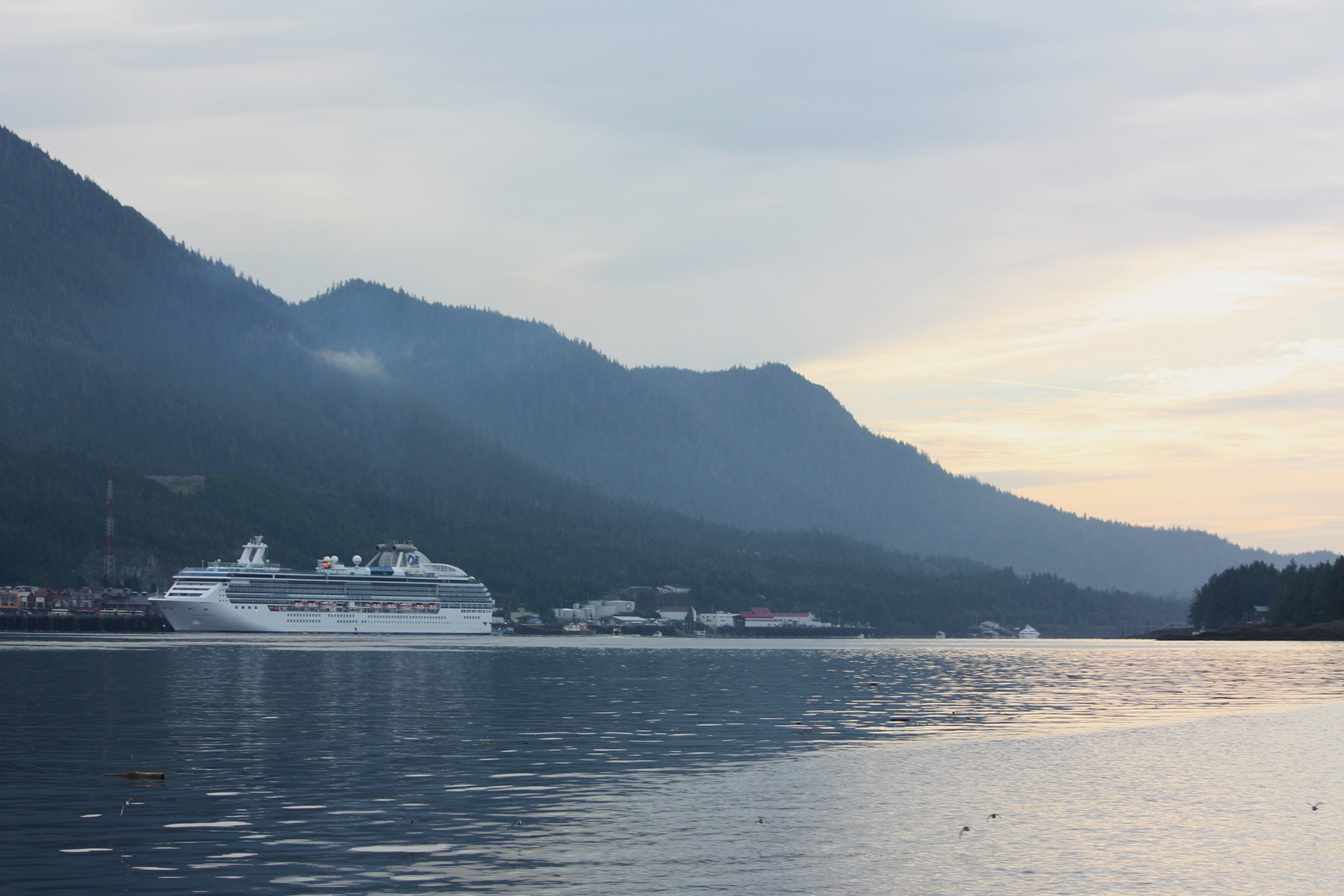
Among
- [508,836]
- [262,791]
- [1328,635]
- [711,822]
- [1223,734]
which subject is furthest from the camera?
[1328,635]

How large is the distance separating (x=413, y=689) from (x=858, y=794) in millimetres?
45119

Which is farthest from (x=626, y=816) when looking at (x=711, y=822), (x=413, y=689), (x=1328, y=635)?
(x=1328, y=635)

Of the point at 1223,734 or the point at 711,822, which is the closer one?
the point at 711,822

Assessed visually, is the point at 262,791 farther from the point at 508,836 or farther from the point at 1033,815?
the point at 1033,815

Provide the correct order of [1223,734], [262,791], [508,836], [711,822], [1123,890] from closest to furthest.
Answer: [1123,890], [508,836], [711,822], [262,791], [1223,734]

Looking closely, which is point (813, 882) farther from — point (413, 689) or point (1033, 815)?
point (413, 689)

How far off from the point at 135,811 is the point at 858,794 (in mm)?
18518

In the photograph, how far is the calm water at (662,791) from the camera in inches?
1014

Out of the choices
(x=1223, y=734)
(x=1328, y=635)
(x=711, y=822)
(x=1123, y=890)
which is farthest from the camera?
(x=1328, y=635)

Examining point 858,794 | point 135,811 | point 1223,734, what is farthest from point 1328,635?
point 135,811

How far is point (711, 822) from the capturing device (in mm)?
31109

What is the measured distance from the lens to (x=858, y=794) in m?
35.8

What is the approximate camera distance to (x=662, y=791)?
117 ft

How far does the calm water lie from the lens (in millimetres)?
25750
